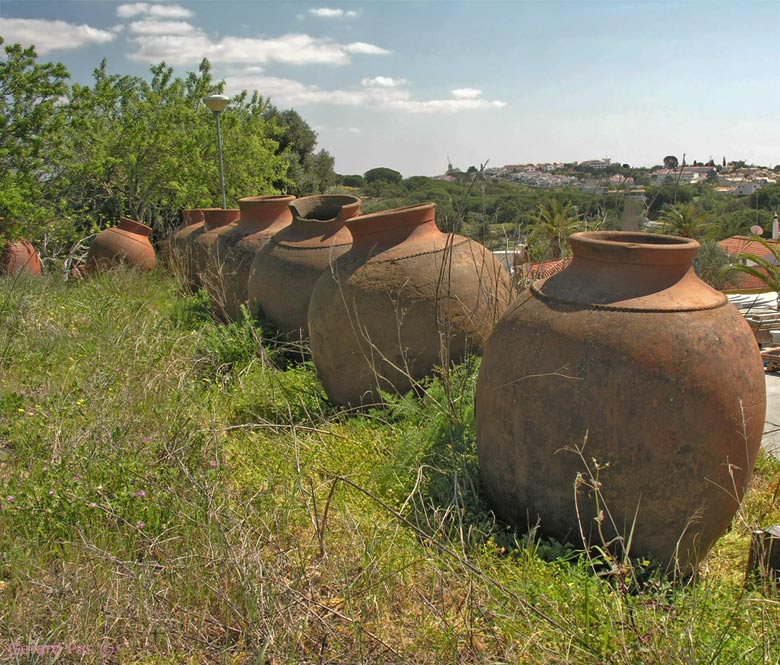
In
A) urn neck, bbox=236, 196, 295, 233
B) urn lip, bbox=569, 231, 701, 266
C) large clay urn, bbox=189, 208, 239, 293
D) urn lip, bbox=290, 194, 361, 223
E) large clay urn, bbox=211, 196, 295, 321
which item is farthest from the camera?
large clay urn, bbox=189, 208, 239, 293

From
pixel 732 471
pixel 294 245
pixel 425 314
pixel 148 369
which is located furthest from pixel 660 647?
A: pixel 294 245

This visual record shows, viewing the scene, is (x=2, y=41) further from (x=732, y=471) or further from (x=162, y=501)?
(x=732, y=471)

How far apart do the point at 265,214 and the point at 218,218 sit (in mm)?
2376

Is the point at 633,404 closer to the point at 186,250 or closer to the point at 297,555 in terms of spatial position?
the point at 297,555

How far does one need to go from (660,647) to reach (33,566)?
230 cm

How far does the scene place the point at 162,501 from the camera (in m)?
3.29

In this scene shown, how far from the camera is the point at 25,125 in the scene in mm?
10484

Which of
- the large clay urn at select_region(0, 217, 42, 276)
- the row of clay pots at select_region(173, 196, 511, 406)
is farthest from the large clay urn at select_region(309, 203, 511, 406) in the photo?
the large clay urn at select_region(0, 217, 42, 276)

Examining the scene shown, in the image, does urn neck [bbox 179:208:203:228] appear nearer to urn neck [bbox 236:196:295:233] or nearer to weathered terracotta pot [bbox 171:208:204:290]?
weathered terracotta pot [bbox 171:208:204:290]

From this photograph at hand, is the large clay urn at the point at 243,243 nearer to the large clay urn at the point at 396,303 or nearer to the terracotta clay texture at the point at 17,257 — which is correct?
the large clay urn at the point at 396,303

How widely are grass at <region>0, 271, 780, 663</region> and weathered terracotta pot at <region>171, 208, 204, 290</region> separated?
16.5 feet

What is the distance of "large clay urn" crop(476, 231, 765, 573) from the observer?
288cm

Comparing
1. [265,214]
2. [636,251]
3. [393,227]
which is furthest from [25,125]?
[636,251]

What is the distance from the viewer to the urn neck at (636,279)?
3.00m
